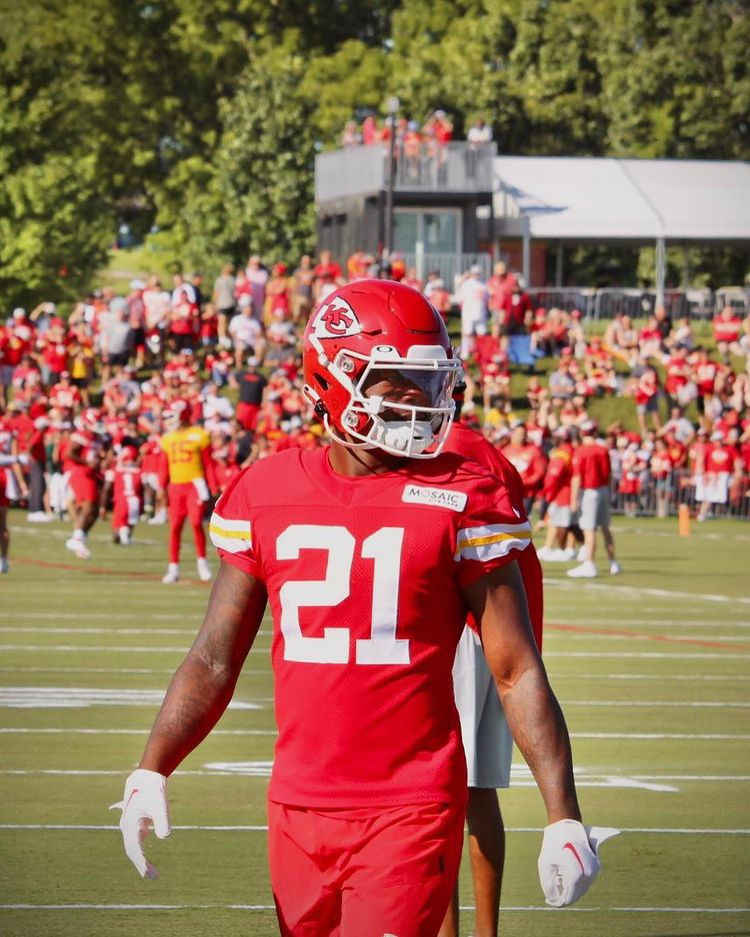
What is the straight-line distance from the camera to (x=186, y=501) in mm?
20062

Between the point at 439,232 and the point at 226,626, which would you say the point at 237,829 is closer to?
the point at 226,626

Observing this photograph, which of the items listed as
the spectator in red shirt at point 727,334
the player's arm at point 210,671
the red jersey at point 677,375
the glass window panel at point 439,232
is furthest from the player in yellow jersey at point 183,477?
the glass window panel at point 439,232

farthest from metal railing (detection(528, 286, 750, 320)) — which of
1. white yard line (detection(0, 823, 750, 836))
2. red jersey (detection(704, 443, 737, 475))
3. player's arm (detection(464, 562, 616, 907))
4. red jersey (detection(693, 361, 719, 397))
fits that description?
player's arm (detection(464, 562, 616, 907))

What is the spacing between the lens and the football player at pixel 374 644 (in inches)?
163

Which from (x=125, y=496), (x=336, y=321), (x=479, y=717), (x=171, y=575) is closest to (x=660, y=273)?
(x=125, y=496)

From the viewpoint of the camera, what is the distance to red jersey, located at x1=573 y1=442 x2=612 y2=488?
2197 cm

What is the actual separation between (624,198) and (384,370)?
149 ft

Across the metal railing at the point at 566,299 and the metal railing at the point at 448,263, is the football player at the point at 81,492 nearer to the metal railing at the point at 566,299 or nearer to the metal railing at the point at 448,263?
the metal railing at the point at 566,299

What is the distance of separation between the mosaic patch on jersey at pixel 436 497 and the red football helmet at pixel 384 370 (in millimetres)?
93

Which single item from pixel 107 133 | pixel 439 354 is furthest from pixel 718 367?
pixel 107 133

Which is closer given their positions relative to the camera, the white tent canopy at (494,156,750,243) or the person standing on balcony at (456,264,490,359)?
the person standing on balcony at (456,264,490,359)

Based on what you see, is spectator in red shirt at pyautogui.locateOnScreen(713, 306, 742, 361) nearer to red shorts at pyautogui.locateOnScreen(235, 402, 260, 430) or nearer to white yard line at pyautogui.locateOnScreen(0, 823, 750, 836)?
red shorts at pyautogui.locateOnScreen(235, 402, 260, 430)


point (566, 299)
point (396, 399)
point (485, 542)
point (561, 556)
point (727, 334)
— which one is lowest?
point (561, 556)

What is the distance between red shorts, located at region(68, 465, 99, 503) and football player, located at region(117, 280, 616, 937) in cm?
1949
